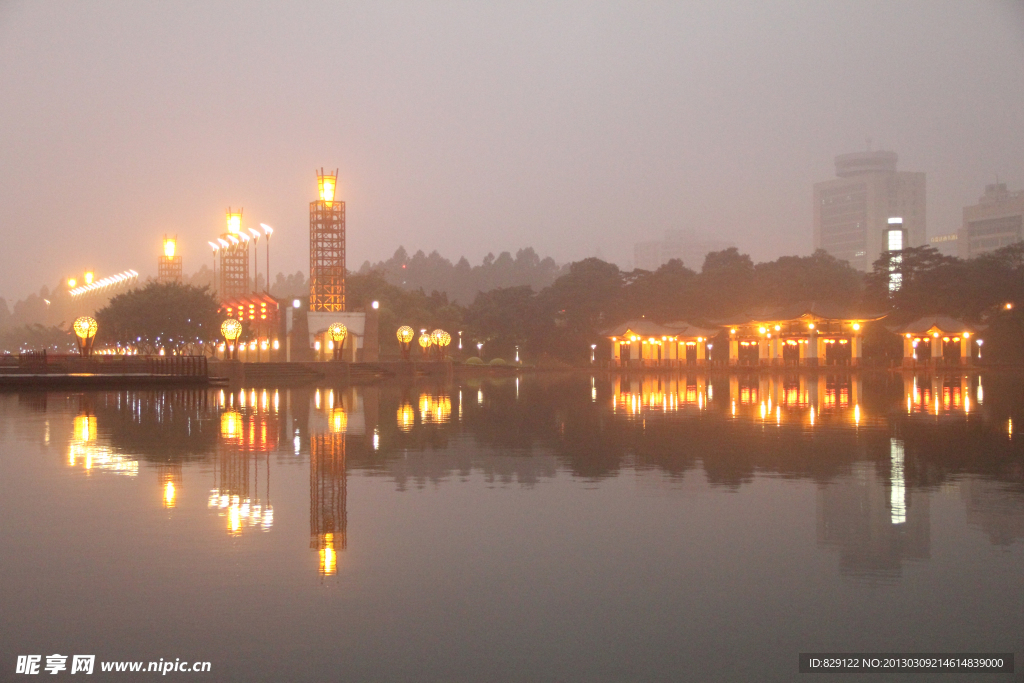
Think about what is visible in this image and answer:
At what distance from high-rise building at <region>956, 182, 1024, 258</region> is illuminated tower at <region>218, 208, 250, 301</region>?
7957cm

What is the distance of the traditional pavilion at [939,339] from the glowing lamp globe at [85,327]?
41.3m

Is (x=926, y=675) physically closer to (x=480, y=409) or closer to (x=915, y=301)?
(x=480, y=409)

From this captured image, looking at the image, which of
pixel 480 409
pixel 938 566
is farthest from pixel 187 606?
pixel 480 409

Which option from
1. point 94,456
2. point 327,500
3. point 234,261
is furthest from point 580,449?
point 234,261

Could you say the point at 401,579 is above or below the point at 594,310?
below

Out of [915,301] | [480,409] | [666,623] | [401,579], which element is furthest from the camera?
[915,301]

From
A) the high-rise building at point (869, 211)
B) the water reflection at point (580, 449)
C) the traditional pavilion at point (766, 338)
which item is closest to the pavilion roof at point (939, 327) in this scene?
the traditional pavilion at point (766, 338)

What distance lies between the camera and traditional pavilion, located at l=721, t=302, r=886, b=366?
172ft

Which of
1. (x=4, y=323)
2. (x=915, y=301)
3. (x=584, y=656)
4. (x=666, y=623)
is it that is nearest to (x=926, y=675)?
(x=666, y=623)

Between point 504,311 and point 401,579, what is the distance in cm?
5682

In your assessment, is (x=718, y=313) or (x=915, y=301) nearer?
(x=915, y=301)

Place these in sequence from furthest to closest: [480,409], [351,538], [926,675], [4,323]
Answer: [4,323], [480,409], [351,538], [926,675]

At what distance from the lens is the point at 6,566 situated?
575 centimetres

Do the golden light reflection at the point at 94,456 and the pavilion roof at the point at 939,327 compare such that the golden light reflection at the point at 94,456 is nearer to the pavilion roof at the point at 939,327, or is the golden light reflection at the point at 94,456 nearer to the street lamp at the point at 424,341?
the street lamp at the point at 424,341
